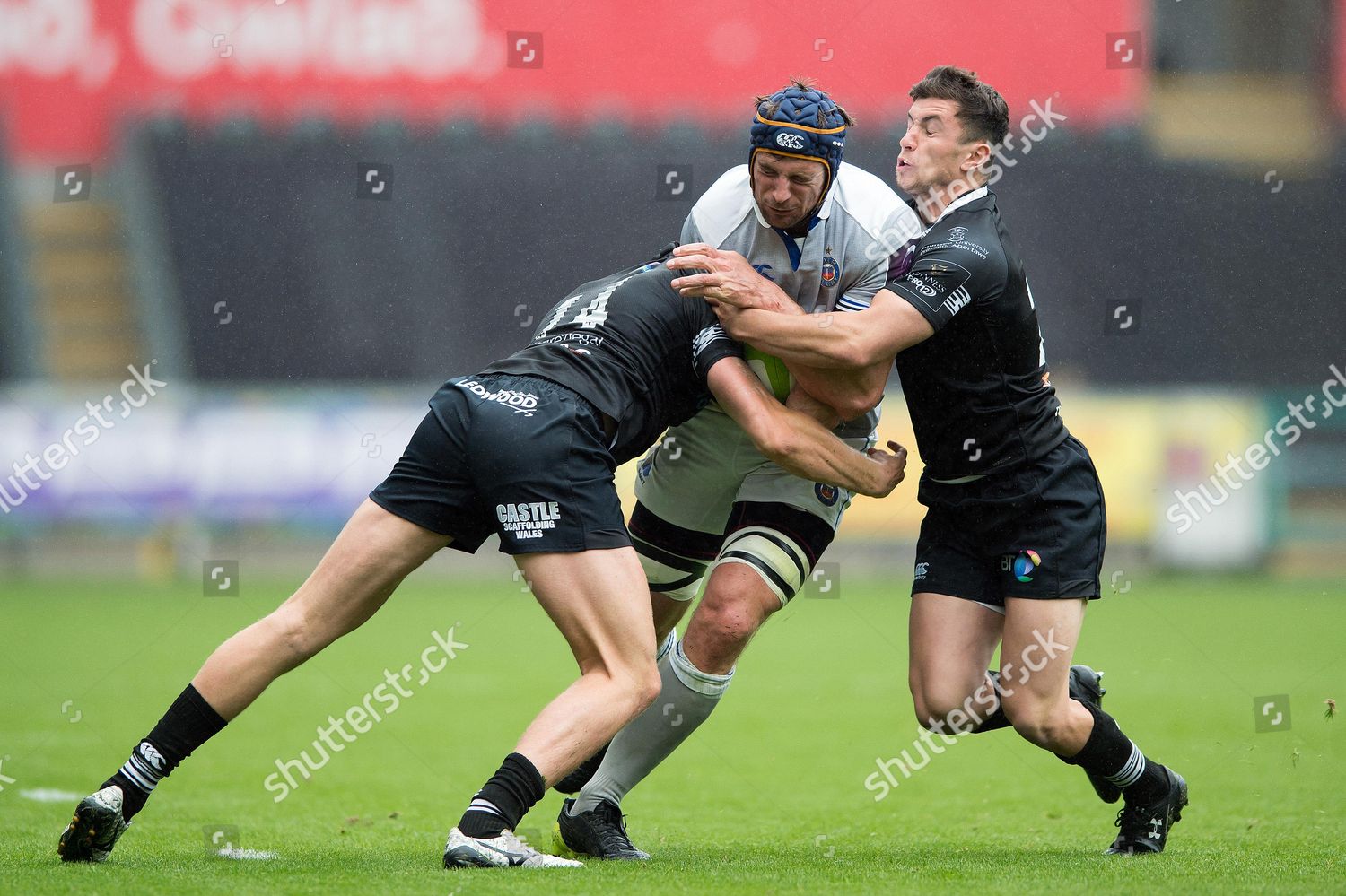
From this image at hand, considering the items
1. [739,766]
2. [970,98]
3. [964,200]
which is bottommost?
[739,766]

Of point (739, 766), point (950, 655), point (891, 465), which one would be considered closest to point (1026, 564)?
point (950, 655)

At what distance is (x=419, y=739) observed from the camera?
742cm

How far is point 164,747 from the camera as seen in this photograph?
12.8ft

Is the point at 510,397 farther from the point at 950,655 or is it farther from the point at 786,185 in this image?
the point at 950,655

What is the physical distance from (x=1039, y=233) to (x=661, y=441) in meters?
12.3

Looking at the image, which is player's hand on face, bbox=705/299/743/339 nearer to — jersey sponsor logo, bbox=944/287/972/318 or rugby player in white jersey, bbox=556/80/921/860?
rugby player in white jersey, bbox=556/80/921/860

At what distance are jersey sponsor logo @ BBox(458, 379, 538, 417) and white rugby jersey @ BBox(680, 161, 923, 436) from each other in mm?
905

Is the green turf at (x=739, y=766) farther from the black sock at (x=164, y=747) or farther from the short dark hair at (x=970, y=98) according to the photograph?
the short dark hair at (x=970, y=98)

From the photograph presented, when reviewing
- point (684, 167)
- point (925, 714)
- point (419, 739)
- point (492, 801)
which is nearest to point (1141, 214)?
point (684, 167)

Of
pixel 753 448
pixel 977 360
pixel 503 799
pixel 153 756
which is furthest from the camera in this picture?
pixel 753 448

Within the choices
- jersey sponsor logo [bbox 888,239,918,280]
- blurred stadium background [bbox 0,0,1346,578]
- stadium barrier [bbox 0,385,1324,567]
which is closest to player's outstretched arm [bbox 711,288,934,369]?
jersey sponsor logo [bbox 888,239,918,280]

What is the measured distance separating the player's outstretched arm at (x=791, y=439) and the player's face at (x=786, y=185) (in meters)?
0.50

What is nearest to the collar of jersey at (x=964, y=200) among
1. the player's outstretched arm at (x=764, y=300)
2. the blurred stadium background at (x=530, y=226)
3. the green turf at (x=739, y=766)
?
the player's outstretched arm at (x=764, y=300)

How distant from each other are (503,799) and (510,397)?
1.05 metres
